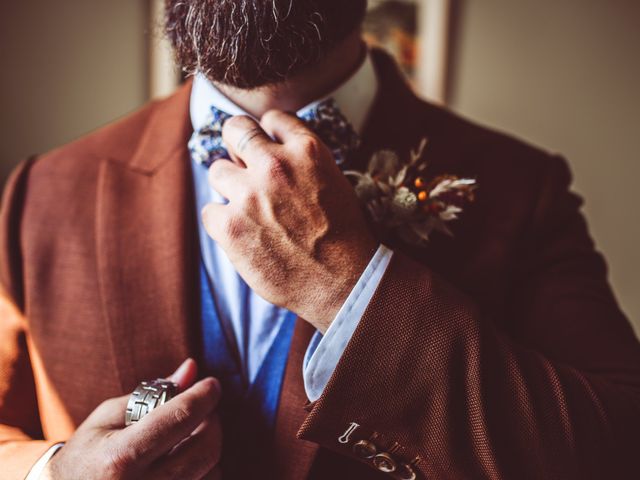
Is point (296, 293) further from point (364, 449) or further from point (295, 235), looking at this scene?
point (364, 449)

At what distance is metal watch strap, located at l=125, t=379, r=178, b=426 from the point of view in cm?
72

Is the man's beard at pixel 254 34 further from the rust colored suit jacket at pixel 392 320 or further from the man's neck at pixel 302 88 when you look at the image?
the rust colored suit jacket at pixel 392 320

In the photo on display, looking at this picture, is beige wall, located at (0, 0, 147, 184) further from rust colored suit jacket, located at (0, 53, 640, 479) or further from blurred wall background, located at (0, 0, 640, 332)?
rust colored suit jacket, located at (0, 53, 640, 479)

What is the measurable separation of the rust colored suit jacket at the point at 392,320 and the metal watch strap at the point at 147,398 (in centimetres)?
9

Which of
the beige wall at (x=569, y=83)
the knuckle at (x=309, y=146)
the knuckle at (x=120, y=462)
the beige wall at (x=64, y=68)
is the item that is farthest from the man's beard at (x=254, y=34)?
the beige wall at (x=569, y=83)

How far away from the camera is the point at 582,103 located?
197 centimetres

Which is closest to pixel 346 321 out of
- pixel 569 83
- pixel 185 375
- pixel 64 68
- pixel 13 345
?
pixel 185 375

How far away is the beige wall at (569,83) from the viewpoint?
6.36 ft

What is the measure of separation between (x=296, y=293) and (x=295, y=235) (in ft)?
0.26

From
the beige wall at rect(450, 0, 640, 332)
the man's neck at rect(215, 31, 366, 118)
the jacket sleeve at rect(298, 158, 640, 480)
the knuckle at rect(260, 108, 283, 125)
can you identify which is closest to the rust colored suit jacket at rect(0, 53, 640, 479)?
the jacket sleeve at rect(298, 158, 640, 480)

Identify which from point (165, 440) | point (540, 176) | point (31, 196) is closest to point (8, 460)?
point (165, 440)

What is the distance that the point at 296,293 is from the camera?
692 mm

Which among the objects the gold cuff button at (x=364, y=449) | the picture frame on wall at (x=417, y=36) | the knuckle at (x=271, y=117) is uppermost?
the picture frame on wall at (x=417, y=36)

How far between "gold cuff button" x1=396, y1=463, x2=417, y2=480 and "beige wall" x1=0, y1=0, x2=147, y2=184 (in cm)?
145
